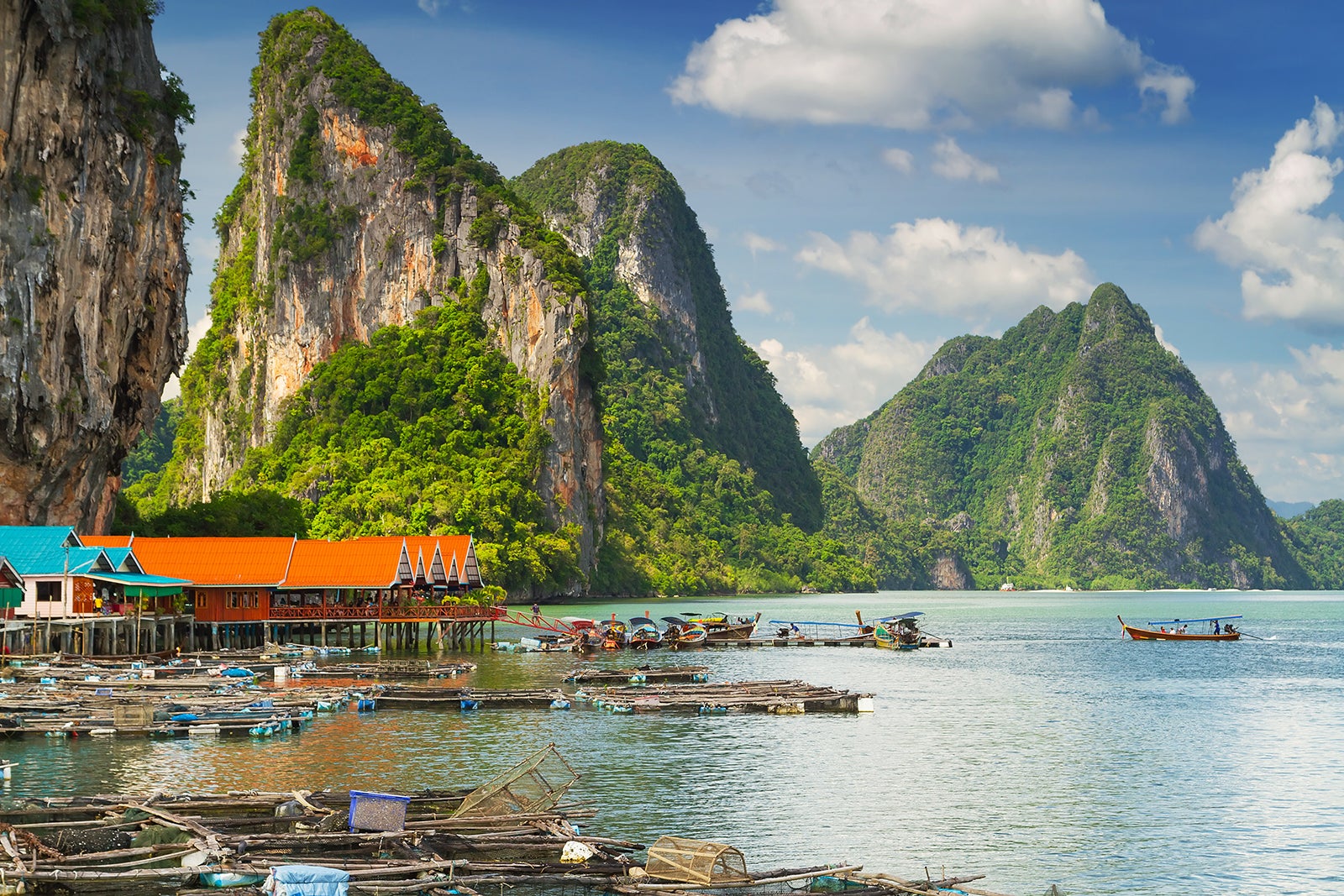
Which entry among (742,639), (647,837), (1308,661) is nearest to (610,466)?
(742,639)

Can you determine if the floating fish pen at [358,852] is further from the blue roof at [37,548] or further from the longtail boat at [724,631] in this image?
the longtail boat at [724,631]

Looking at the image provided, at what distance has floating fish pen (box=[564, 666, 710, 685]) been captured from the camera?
49.4 m

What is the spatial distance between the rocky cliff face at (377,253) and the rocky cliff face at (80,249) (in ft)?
226

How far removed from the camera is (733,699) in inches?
1661

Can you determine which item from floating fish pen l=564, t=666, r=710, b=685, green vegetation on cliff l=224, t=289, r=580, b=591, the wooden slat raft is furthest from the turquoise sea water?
green vegetation on cliff l=224, t=289, r=580, b=591

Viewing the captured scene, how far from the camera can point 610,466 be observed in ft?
543

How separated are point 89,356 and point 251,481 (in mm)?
72251

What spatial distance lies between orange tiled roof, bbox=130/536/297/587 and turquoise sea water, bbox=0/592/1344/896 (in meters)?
13.6

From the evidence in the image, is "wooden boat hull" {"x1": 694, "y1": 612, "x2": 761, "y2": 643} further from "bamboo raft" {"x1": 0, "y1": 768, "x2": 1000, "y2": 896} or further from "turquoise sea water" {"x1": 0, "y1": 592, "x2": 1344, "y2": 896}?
"bamboo raft" {"x1": 0, "y1": 768, "x2": 1000, "y2": 896}

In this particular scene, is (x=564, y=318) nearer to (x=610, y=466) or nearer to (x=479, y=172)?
(x=479, y=172)

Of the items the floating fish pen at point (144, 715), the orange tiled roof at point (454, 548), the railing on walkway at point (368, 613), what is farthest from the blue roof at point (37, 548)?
the orange tiled roof at point (454, 548)

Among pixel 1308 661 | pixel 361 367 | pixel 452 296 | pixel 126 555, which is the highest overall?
pixel 452 296

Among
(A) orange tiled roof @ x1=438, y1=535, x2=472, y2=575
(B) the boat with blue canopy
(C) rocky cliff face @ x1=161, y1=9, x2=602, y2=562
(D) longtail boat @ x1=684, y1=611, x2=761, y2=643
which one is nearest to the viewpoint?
(A) orange tiled roof @ x1=438, y1=535, x2=472, y2=575

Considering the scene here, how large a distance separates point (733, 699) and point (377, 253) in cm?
10593
